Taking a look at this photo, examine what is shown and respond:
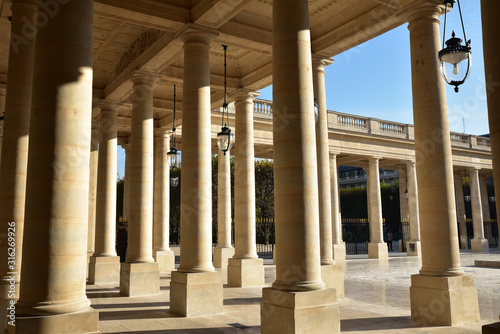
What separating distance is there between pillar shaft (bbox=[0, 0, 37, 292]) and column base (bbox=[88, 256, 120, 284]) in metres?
11.8

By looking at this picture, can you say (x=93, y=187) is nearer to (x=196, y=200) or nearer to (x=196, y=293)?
(x=196, y=200)

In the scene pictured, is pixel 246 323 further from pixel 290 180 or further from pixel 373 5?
pixel 373 5

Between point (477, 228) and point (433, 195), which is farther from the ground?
point (433, 195)

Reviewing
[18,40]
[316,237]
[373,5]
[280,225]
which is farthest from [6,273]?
[373,5]

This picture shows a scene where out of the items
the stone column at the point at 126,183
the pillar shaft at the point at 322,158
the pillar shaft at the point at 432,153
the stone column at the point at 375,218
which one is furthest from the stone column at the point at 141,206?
the stone column at the point at 375,218

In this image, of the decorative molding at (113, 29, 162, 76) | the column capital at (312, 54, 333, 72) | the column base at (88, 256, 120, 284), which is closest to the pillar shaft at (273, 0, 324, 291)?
the column capital at (312, 54, 333, 72)

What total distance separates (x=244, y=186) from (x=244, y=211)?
4.84 ft

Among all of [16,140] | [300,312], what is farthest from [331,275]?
[16,140]

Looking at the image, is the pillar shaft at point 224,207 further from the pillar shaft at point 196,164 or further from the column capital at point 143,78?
the pillar shaft at point 196,164

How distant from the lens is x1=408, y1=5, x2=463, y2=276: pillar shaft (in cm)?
1488

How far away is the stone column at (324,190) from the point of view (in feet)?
60.6

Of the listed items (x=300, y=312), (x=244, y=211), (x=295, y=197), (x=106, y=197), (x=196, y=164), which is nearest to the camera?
(x=300, y=312)

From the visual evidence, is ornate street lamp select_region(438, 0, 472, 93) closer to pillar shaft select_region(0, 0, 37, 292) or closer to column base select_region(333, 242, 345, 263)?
pillar shaft select_region(0, 0, 37, 292)

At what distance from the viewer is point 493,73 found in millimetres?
7621
